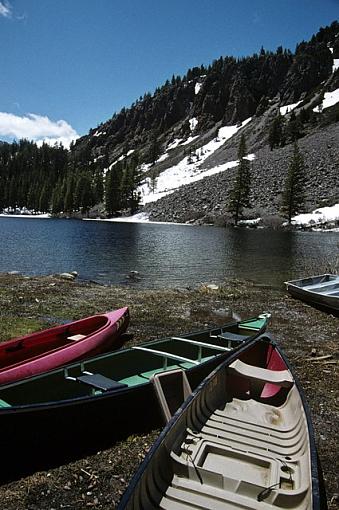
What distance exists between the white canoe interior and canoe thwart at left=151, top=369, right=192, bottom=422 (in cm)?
74

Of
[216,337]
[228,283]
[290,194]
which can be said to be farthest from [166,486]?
[290,194]

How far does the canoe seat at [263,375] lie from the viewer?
7.66 meters

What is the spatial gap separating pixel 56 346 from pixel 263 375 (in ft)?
19.3

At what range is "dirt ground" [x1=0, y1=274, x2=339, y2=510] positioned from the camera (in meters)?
6.02

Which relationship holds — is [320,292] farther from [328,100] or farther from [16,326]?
[328,100]

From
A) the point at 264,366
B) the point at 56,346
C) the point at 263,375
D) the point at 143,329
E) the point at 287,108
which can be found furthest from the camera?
the point at 287,108

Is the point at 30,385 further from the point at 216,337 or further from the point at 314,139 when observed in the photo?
the point at 314,139

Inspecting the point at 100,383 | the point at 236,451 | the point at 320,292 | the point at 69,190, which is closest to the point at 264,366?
the point at 236,451

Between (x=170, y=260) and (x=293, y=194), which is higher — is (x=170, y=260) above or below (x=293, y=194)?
below

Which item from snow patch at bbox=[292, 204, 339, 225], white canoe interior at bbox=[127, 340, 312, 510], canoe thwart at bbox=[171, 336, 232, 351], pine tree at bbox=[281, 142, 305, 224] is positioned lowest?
white canoe interior at bbox=[127, 340, 312, 510]

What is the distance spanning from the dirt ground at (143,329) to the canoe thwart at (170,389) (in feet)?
2.74

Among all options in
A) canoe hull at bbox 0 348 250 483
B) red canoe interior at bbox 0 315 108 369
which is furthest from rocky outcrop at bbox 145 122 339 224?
canoe hull at bbox 0 348 250 483

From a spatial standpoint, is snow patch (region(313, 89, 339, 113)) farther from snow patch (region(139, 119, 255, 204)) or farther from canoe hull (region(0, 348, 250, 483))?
canoe hull (region(0, 348, 250, 483))

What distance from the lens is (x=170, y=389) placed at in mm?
7574
